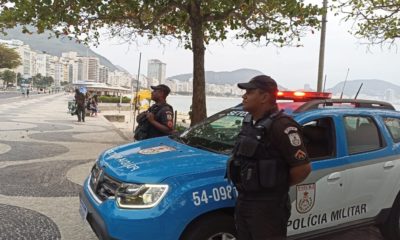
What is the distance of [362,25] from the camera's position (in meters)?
13.7

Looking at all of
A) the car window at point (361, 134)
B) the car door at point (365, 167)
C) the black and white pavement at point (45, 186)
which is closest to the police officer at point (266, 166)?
the car door at point (365, 167)

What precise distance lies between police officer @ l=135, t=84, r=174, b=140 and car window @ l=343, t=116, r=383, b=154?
7.57 ft

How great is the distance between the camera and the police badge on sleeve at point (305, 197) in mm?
3701

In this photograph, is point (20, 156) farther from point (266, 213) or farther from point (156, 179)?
point (266, 213)

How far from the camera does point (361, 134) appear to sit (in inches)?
174

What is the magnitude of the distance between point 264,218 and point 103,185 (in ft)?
5.14

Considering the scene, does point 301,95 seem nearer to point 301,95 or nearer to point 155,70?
point 301,95

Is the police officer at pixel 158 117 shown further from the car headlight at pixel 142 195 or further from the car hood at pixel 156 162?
the car headlight at pixel 142 195

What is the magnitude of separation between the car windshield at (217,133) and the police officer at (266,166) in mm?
1105

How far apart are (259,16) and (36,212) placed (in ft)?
28.6

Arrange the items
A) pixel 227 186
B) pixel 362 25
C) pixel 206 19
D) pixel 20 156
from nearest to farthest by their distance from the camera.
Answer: pixel 227 186 < pixel 20 156 < pixel 206 19 < pixel 362 25

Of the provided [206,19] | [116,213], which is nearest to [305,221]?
[116,213]

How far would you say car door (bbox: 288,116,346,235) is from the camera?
374cm

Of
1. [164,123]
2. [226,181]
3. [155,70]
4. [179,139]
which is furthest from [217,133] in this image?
[155,70]
